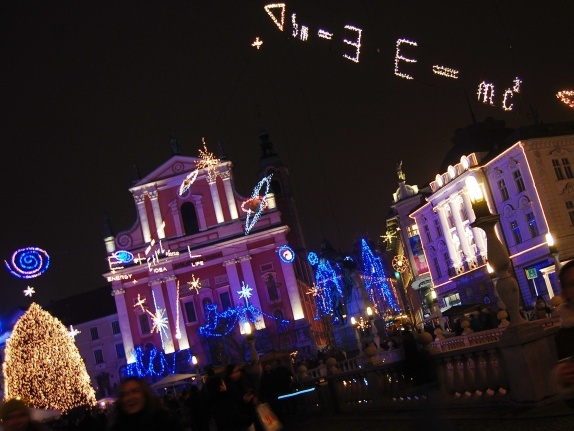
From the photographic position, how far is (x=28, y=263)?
17.2 metres

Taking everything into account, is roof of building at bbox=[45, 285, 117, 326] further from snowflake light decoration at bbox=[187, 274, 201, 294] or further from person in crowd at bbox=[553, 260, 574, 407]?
person in crowd at bbox=[553, 260, 574, 407]

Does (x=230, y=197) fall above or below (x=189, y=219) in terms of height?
above

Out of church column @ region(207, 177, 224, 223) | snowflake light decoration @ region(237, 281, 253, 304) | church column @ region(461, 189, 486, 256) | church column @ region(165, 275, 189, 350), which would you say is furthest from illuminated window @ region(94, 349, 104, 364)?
church column @ region(461, 189, 486, 256)

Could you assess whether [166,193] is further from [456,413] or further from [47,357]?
[456,413]

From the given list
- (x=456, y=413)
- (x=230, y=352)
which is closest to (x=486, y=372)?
(x=456, y=413)

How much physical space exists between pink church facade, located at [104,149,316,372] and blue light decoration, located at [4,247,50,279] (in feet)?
130

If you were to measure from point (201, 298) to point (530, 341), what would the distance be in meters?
50.8

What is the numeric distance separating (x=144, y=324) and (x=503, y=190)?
103ft

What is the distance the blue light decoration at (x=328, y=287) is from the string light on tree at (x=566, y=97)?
103 feet

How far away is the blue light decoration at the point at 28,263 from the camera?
55.7 ft

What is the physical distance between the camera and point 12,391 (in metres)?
33.6

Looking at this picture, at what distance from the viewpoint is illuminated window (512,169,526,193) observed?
41344 millimetres

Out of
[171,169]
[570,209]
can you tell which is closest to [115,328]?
[171,169]

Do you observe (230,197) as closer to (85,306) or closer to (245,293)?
(245,293)
